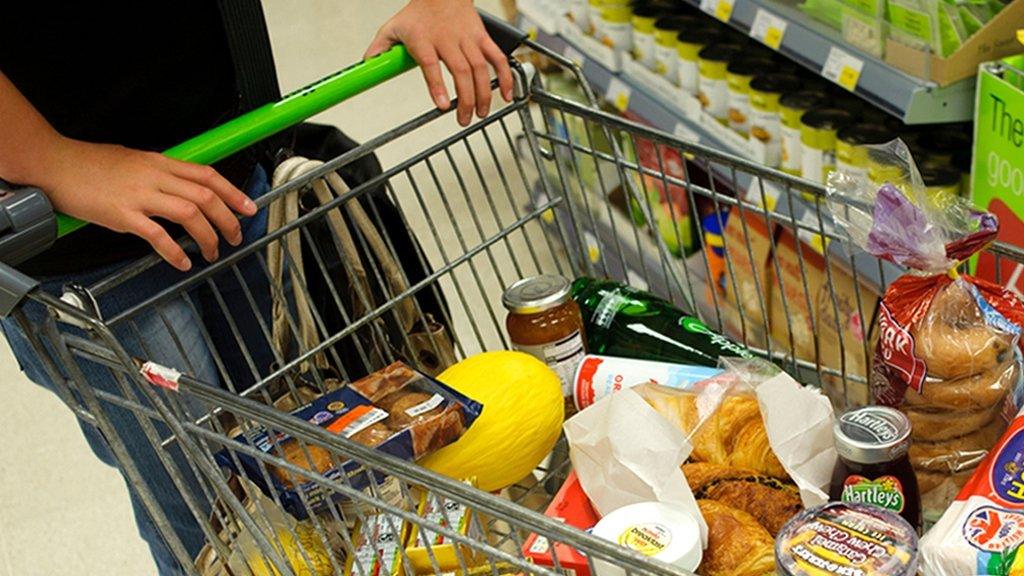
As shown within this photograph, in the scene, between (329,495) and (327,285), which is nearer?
(329,495)

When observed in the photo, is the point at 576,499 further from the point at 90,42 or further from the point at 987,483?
the point at 90,42

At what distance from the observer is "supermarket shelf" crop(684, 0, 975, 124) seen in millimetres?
2195

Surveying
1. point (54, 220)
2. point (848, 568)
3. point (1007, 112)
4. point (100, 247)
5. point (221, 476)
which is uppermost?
point (54, 220)

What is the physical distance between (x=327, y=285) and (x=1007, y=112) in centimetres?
116

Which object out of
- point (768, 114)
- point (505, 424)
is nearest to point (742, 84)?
point (768, 114)

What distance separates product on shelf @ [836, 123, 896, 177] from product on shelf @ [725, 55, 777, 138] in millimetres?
374

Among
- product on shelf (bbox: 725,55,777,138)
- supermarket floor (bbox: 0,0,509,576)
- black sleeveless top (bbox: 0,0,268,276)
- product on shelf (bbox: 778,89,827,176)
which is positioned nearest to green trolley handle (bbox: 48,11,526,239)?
black sleeveless top (bbox: 0,0,268,276)

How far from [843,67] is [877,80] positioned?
0.10 meters

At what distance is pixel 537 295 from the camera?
4.95 ft

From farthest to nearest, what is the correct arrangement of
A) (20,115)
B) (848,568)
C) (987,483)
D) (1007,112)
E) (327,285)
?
(1007,112) < (327,285) < (20,115) < (987,483) < (848,568)

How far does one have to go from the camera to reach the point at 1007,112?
203 cm

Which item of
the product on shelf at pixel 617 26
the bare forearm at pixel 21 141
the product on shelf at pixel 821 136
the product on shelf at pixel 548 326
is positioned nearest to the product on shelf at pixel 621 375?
the product on shelf at pixel 548 326

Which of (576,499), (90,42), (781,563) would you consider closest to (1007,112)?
(576,499)

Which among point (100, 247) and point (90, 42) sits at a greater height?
point (90, 42)
